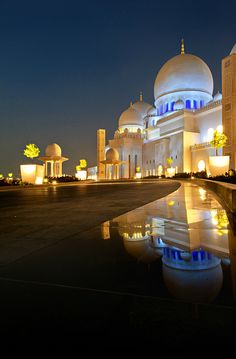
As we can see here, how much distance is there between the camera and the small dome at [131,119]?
5416 cm

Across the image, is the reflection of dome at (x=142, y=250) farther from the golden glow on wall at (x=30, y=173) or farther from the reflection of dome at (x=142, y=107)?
the reflection of dome at (x=142, y=107)

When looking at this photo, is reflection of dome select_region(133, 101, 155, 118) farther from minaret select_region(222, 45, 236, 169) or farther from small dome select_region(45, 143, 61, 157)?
minaret select_region(222, 45, 236, 169)

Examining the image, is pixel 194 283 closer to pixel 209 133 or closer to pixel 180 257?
pixel 180 257

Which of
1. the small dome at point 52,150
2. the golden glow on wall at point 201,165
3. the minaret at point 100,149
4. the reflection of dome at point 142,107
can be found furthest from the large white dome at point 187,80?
the small dome at point 52,150

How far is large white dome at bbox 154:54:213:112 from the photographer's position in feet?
139

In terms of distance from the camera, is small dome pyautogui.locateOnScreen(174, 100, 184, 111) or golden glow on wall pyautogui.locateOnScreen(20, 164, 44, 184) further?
small dome pyautogui.locateOnScreen(174, 100, 184, 111)

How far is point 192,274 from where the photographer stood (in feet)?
5.75

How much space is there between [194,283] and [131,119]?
177 ft

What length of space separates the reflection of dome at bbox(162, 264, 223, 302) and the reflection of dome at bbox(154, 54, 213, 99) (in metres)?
43.6

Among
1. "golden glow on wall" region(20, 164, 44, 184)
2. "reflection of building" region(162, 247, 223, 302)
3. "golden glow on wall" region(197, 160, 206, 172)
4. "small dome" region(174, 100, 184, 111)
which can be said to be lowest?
"reflection of building" region(162, 247, 223, 302)

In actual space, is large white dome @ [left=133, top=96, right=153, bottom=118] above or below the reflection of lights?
above

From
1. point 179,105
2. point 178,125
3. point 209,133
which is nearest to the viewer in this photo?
point 209,133

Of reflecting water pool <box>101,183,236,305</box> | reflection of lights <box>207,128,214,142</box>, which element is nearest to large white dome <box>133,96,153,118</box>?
reflection of lights <box>207,128,214,142</box>

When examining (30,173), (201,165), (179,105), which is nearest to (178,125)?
(179,105)
